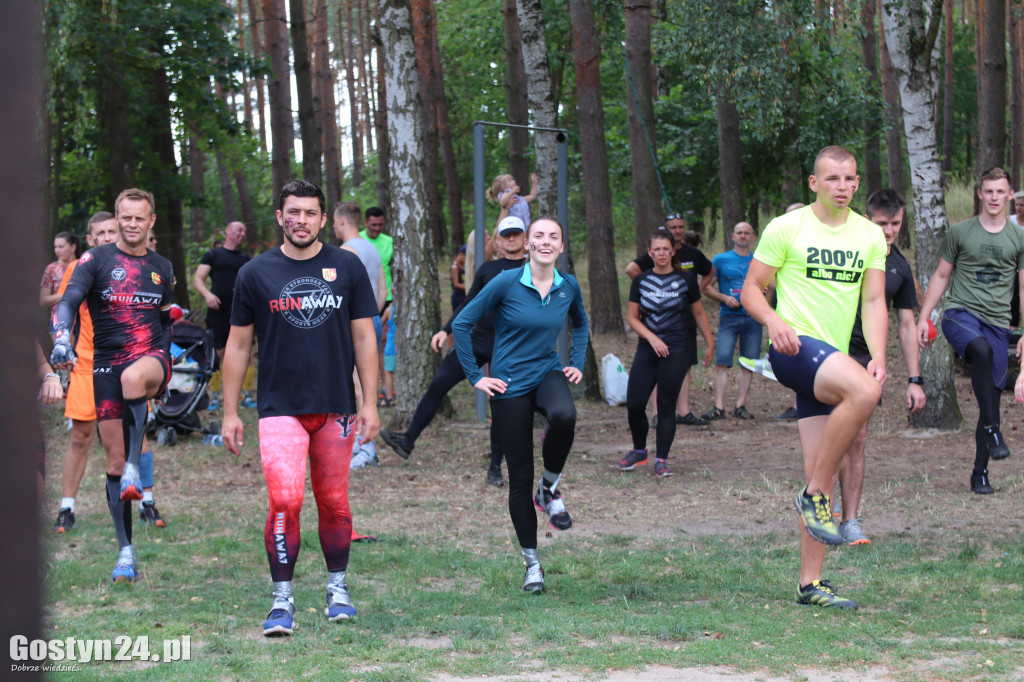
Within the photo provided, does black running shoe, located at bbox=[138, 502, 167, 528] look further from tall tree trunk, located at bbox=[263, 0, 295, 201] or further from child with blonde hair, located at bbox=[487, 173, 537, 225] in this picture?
tall tree trunk, located at bbox=[263, 0, 295, 201]

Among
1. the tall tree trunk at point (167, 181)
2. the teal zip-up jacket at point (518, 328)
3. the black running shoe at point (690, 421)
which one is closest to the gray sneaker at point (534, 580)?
the teal zip-up jacket at point (518, 328)

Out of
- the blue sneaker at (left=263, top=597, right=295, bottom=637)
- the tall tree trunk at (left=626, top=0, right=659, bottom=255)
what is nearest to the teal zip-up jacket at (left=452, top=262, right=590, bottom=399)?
the blue sneaker at (left=263, top=597, right=295, bottom=637)

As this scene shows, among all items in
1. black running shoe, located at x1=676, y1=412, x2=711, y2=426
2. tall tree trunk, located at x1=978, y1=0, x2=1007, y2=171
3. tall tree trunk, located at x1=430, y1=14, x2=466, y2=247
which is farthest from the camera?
tall tree trunk, located at x1=430, y1=14, x2=466, y2=247

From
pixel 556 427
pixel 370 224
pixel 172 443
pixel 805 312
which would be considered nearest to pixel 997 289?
pixel 805 312

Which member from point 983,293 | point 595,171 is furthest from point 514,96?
point 983,293

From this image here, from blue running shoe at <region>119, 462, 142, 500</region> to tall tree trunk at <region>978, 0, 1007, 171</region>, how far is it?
13.8 metres

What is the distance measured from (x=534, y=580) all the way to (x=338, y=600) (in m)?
1.11

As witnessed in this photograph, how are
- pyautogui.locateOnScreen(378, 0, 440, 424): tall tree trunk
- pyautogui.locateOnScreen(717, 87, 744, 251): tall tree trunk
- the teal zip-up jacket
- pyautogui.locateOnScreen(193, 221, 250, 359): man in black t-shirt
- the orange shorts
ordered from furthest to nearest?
pyautogui.locateOnScreen(717, 87, 744, 251): tall tree trunk
pyautogui.locateOnScreen(193, 221, 250, 359): man in black t-shirt
pyautogui.locateOnScreen(378, 0, 440, 424): tall tree trunk
the orange shorts
the teal zip-up jacket

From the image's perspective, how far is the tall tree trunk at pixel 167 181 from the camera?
18.7 meters

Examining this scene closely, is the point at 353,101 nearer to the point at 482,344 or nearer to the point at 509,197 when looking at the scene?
the point at 509,197

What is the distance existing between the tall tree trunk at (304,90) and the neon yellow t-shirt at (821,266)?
43.5ft

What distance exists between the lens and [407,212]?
10867 millimetres

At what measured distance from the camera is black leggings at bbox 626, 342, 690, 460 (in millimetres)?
8891

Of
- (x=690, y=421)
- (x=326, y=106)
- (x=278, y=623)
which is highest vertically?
(x=326, y=106)
